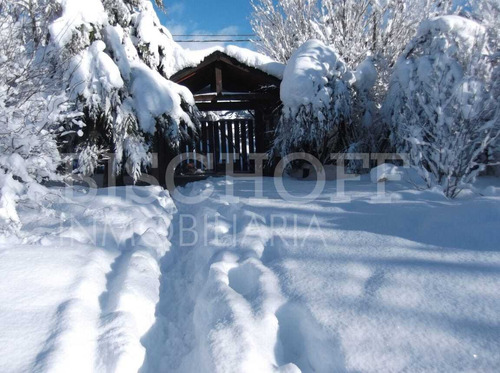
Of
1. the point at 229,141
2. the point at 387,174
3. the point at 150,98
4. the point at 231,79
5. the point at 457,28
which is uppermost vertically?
the point at 231,79

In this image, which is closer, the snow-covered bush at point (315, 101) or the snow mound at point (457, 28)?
the snow mound at point (457, 28)

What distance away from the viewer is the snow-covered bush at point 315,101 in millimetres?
7414

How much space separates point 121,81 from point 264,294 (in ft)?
17.1

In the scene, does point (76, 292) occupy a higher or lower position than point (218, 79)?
lower

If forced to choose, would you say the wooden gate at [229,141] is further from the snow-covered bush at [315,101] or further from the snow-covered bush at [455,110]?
the snow-covered bush at [455,110]

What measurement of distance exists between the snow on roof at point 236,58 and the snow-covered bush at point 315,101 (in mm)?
712

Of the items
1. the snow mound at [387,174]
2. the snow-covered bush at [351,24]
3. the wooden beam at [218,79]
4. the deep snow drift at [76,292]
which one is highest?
the snow-covered bush at [351,24]

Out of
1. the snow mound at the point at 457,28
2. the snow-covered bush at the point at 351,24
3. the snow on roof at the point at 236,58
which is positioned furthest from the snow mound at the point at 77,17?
the snow-covered bush at the point at 351,24

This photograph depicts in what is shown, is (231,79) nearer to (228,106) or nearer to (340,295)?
(228,106)

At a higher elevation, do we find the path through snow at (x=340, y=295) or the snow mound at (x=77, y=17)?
the snow mound at (x=77, y=17)

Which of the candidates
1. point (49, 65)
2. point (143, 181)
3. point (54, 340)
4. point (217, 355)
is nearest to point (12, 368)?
point (54, 340)

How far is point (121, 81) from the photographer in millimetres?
6234

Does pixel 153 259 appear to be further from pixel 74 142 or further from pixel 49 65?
pixel 74 142

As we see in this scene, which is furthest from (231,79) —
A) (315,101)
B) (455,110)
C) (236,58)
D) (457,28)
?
(455,110)
